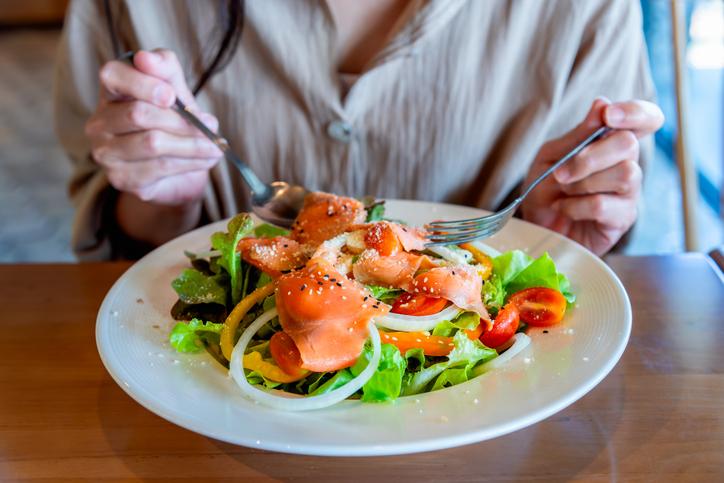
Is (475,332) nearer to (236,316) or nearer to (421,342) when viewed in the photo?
(421,342)

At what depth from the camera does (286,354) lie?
82cm

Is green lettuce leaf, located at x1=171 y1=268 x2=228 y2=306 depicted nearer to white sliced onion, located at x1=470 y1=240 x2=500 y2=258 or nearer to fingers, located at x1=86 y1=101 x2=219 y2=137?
fingers, located at x1=86 y1=101 x2=219 y2=137

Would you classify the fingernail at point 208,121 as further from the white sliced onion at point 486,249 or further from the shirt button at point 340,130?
the white sliced onion at point 486,249

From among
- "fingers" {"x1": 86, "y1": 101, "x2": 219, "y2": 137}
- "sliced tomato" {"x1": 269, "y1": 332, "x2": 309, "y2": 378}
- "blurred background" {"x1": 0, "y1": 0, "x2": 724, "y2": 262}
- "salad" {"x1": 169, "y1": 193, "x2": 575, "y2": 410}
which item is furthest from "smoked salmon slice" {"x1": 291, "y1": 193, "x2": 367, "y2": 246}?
"blurred background" {"x1": 0, "y1": 0, "x2": 724, "y2": 262}

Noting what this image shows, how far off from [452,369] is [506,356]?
7 cm

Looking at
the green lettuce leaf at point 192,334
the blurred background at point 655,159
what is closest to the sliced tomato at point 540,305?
the green lettuce leaf at point 192,334

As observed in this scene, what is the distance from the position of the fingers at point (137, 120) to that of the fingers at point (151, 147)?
13 millimetres

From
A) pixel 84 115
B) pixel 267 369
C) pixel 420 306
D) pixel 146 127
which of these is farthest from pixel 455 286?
pixel 84 115

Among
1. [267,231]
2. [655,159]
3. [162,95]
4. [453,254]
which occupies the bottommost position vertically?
[655,159]

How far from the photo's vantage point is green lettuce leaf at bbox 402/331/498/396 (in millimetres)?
841

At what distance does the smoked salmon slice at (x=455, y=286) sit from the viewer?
0.88 meters

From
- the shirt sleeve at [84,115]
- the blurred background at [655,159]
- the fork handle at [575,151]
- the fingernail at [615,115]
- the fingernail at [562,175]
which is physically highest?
the fingernail at [615,115]

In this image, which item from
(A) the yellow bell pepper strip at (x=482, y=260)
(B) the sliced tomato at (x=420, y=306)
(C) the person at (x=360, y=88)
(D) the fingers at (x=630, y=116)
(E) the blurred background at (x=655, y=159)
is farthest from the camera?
(E) the blurred background at (x=655, y=159)

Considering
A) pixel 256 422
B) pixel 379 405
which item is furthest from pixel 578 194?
pixel 256 422
